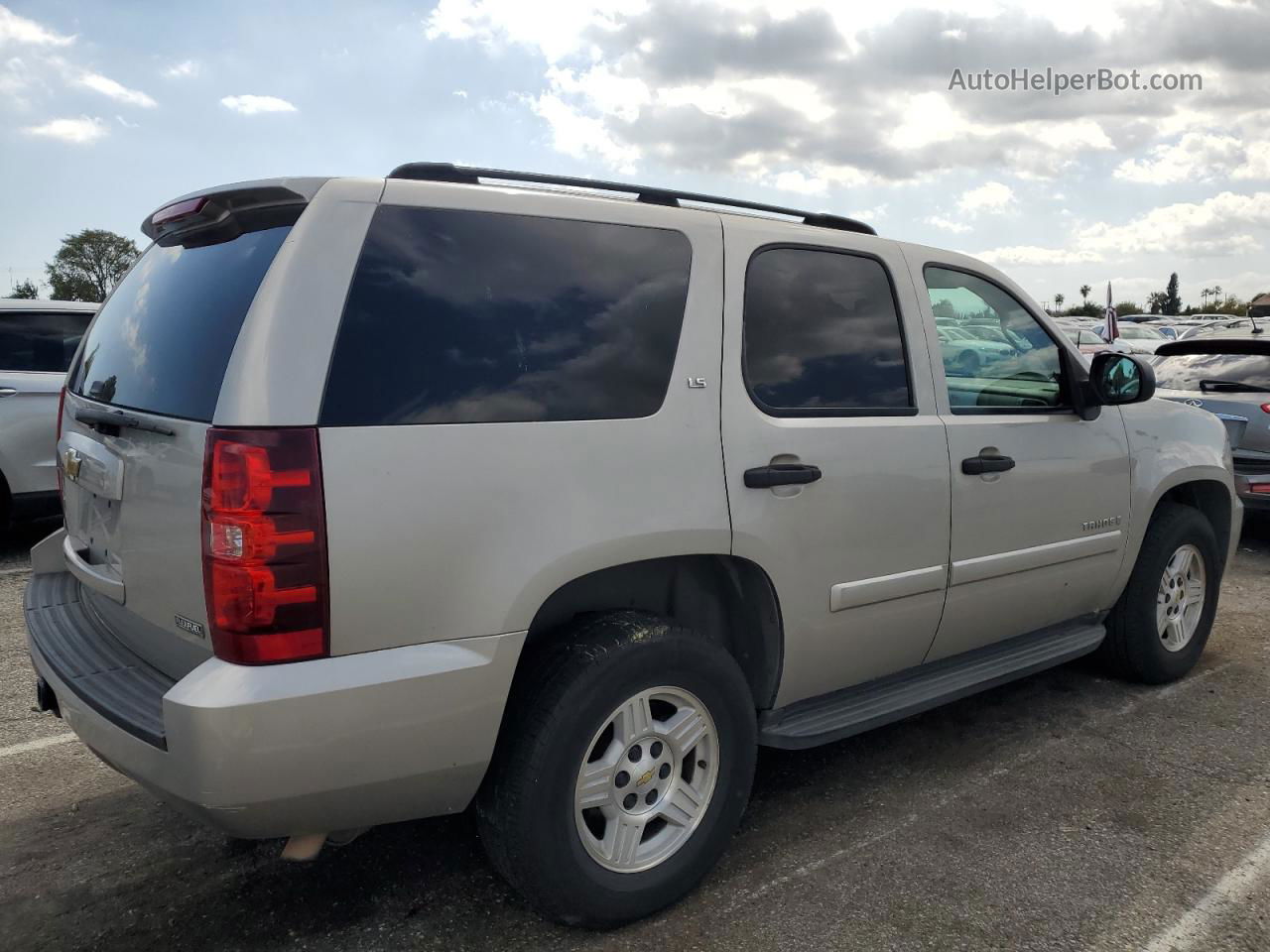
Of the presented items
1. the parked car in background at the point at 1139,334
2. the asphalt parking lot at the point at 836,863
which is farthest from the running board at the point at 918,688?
the parked car in background at the point at 1139,334

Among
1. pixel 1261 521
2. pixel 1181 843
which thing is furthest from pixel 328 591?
pixel 1261 521

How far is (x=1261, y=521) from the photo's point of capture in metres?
8.32

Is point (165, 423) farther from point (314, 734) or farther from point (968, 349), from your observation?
point (968, 349)

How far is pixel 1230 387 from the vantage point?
7.37 meters

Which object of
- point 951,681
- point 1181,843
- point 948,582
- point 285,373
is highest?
point 285,373

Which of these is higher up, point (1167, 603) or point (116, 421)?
point (116, 421)

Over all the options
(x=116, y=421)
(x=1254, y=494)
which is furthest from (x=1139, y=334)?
(x=116, y=421)

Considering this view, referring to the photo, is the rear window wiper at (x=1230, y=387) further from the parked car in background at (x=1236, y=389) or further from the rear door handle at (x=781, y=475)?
the rear door handle at (x=781, y=475)

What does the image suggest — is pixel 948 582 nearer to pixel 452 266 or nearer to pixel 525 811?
pixel 525 811

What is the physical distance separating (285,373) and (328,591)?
1.51ft

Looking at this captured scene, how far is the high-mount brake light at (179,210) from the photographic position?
96.9 inches

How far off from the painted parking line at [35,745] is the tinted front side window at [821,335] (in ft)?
9.79

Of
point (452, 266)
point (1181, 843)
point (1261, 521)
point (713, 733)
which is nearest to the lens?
point (452, 266)

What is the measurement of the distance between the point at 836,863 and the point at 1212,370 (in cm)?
635
